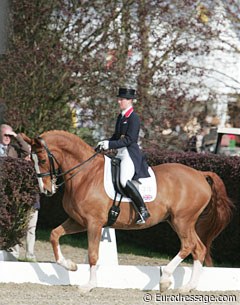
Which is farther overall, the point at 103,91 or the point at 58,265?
the point at 103,91

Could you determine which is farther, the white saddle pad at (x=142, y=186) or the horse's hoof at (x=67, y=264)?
the white saddle pad at (x=142, y=186)

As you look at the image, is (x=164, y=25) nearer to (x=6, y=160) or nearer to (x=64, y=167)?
(x=6, y=160)

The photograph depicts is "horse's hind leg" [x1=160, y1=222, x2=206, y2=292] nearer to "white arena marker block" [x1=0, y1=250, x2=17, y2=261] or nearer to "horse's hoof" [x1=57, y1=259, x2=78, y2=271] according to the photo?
"horse's hoof" [x1=57, y1=259, x2=78, y2=271]

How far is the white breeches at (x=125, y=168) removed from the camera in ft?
28.9

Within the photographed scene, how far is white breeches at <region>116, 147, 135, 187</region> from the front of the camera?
28.9ft

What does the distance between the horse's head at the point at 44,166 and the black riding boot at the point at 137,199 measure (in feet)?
2.69

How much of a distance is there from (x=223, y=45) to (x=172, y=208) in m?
10.2

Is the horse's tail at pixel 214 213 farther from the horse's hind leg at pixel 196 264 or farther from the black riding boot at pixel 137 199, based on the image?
the black riding boot at pixel 137 199

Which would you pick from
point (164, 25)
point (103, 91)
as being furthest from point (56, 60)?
point (164, 25)

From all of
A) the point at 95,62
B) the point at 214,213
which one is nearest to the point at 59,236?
the point at 214,213

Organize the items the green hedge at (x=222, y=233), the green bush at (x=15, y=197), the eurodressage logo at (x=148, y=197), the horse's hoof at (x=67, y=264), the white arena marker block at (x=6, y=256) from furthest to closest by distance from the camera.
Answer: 1. the green hedge at (x=222, y=233)
2. the green bush at (x=15, y=197)
3. the white arena marker block at (x=6, y=256)
4. the eurodressage logo at (x=148, y=197)
5. the horse's hoof at (x=67, y=264)

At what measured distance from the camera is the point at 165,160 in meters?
11.6

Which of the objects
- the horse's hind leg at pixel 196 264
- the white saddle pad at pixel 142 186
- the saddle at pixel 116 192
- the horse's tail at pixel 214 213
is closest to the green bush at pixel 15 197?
the white saddle pad at pixel 142 186

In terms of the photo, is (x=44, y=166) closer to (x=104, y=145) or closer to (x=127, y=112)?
(x=104, y=145)
